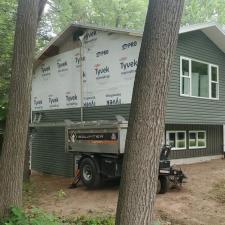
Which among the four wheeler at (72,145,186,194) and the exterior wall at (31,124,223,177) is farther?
the exterior wall at (31,124,223,177)

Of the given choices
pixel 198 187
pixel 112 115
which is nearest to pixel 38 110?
pixel 112 115

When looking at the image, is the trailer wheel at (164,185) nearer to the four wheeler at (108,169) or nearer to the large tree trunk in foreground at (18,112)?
the four wheeler at (108,169)

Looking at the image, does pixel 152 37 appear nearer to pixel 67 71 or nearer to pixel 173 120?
pixel 173 120

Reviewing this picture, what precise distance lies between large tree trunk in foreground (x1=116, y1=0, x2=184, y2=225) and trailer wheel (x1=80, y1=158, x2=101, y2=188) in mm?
8788

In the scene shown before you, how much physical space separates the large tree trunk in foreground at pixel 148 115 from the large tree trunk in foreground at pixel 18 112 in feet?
11.1

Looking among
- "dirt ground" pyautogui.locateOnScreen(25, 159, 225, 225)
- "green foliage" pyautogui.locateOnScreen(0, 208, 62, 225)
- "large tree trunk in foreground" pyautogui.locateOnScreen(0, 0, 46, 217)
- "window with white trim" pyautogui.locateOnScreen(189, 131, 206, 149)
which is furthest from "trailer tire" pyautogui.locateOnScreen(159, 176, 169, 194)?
"window with white trim" pyautogui.locateOnScreen(189, 131, 206, 149)

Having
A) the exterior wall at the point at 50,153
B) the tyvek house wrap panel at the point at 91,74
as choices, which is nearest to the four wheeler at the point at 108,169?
the tyvek house wrap panel at the point at 91,74

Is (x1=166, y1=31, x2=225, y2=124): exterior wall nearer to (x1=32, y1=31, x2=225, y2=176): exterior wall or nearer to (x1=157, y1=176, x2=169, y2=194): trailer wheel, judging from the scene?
(x1=32, y1=31, x2=225, y2=176): exterior wall

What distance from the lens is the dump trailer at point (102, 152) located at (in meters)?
12.2

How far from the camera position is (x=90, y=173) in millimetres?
13680

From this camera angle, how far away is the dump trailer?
12156 millimetres

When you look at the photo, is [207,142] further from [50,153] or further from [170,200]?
[170,200]

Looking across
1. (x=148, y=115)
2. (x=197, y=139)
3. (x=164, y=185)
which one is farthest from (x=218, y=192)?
(x=148, y=115)

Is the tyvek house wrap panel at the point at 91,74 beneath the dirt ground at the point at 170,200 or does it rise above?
above
